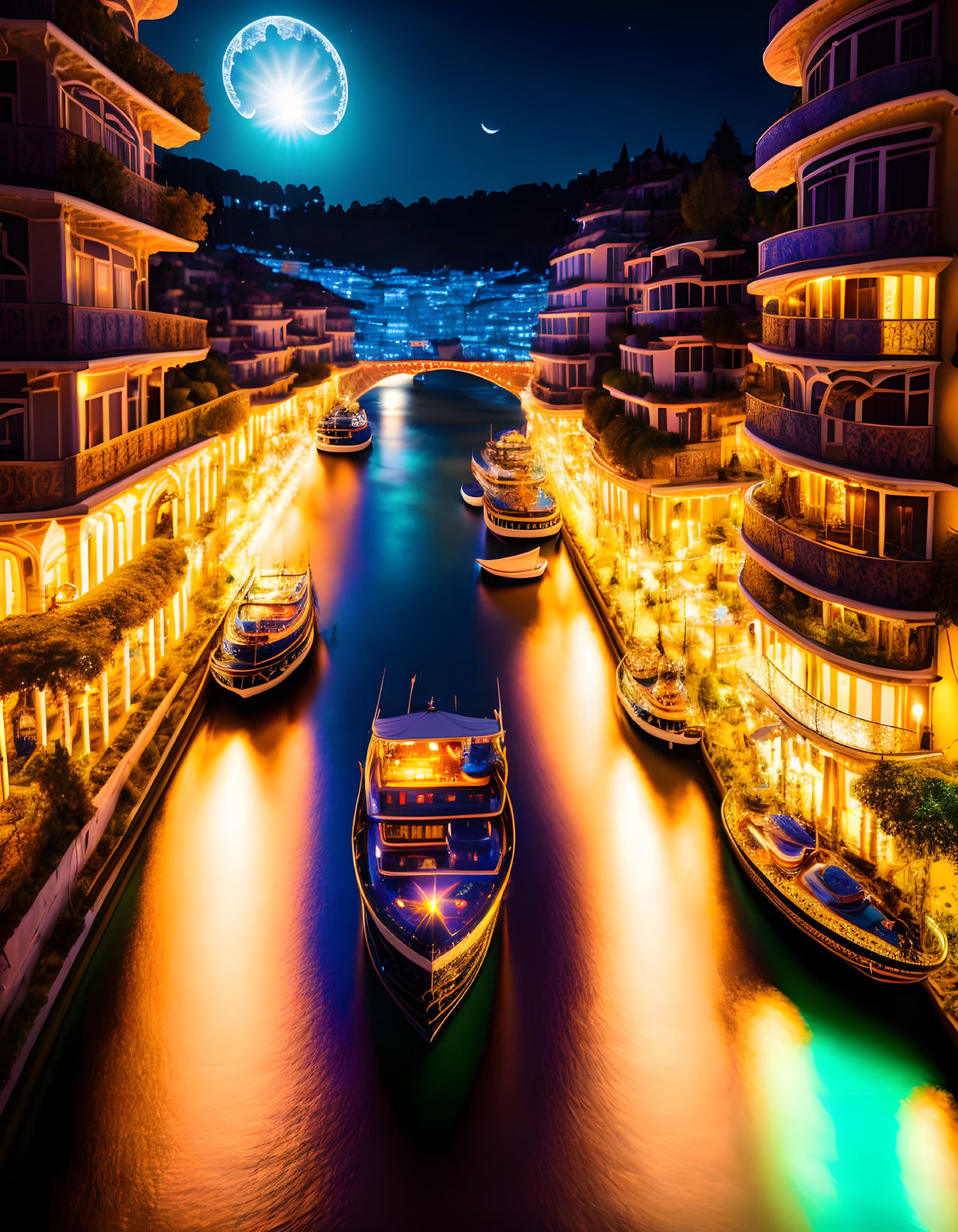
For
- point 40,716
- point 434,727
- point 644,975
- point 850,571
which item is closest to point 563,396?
point 434,727

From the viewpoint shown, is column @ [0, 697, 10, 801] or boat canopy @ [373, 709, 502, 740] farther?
boat canopy @ [373, 709, 502, 740]

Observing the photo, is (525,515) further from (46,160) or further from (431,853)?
(431,853)

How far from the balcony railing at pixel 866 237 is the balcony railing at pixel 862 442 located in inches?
91.9

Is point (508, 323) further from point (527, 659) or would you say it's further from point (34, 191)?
point (34, 191)

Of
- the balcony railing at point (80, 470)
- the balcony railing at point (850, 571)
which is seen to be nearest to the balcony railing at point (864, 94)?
the balcony railing at point (850, 571)

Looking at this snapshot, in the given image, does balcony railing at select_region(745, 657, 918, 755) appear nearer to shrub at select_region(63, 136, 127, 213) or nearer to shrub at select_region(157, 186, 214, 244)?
shrub at select_region(63, 136, 127, 213)

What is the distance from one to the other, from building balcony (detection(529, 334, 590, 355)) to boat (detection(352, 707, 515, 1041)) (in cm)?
3271

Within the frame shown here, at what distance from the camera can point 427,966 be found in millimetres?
12477

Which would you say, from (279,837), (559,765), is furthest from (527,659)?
(279,837)

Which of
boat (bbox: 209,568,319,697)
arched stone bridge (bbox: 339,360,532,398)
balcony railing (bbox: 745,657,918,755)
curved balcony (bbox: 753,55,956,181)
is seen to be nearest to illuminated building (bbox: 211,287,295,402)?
boat (bbox: 209,568,319,697)

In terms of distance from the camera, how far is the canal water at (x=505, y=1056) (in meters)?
11.0

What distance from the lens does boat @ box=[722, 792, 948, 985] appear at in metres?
12.7

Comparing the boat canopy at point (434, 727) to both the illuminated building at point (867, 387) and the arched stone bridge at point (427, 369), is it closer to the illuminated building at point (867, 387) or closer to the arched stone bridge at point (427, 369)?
the illuminated building at point (867, 387)

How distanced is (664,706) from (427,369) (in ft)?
265
